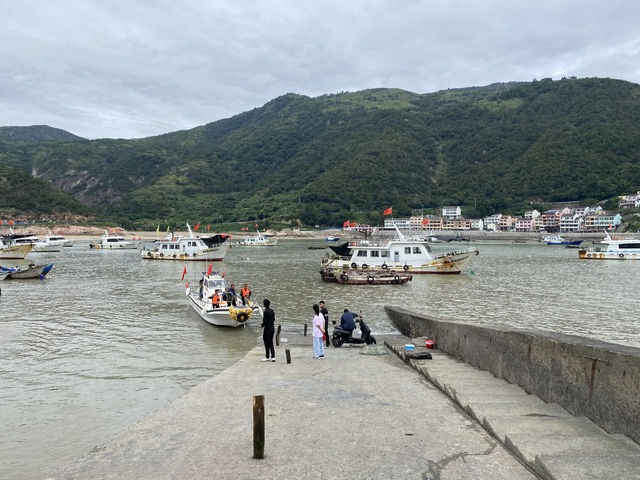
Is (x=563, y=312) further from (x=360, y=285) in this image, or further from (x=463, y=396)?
(x=463, y=396)

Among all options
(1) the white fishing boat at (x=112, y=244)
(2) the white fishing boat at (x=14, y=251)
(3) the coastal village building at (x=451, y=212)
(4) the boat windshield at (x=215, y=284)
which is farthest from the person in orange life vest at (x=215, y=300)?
(3) the coastal village building at (x=451, y=212)

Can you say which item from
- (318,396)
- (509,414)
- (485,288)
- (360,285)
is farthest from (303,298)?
(509,414)

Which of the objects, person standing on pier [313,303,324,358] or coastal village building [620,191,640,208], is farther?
coastal village building [620,191,640,208]

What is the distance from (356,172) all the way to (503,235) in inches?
2875

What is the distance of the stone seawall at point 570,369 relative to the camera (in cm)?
543

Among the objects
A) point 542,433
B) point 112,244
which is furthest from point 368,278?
point 112,244

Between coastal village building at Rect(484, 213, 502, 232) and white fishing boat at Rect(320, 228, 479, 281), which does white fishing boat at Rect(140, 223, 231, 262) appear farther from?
coastal village building at Rect(484, 213, 502, 232)

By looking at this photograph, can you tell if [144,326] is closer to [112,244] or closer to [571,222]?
[112,244]

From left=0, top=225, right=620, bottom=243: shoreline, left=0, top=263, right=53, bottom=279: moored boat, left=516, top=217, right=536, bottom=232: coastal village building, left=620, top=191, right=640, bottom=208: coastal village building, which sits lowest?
left=0, top=263, right=53, bottom=279: moored boat

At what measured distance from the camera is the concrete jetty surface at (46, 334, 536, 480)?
5.37 meters

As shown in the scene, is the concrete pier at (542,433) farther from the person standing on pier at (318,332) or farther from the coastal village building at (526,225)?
the coastal village building at (526,225)

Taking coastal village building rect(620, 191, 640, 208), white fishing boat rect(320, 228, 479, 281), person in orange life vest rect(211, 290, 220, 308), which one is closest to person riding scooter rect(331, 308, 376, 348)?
person in orange life vest rect(211, 290, 220, 308)

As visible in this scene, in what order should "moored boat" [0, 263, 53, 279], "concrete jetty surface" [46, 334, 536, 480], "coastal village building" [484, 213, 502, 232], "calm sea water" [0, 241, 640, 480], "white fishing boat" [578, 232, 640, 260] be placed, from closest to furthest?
"concrete jetty surface" [46, 334, 536, 480]
"calm sea water" [0, 241, 640, 480]
"moored boat" [0, 263, 53, 279]
"white fishing boat" [578, 232, 640, 260]
"coastal village building" [484, 213, 502, 232]

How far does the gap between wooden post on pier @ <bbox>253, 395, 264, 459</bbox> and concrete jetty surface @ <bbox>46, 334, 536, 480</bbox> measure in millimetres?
126
